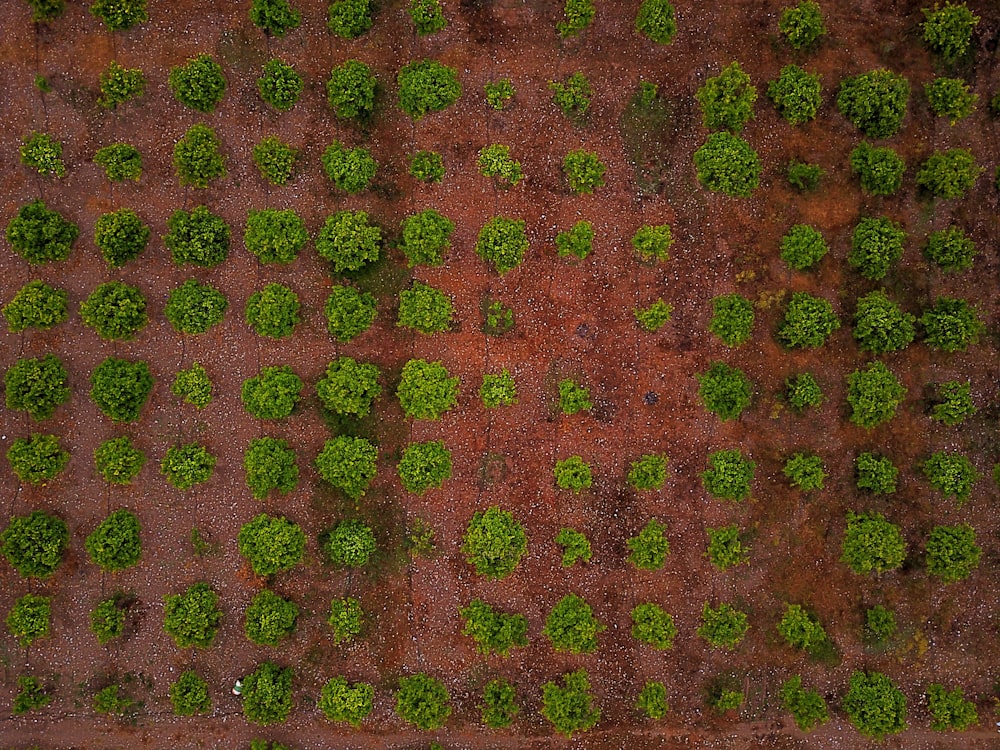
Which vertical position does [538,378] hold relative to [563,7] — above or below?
below

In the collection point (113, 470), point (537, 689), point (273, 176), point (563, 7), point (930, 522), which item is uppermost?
point (563, 7)

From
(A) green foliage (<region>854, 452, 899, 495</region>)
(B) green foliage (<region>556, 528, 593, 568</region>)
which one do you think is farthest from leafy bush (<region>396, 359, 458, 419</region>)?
(A) green foliage (<region>854, 452, 899, 495</region>)

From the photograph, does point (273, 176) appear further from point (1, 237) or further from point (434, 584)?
point (434, 584)

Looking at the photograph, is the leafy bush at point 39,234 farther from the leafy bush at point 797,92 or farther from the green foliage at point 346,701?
the leafy bush at point 797,92

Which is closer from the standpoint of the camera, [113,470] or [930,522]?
[113,470]

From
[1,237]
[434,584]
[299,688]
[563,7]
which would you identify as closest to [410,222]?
[563,7]

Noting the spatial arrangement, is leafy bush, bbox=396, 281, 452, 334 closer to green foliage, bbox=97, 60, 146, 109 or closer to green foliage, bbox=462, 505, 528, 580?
green foliage, bbox=462, 505, 528, 580
